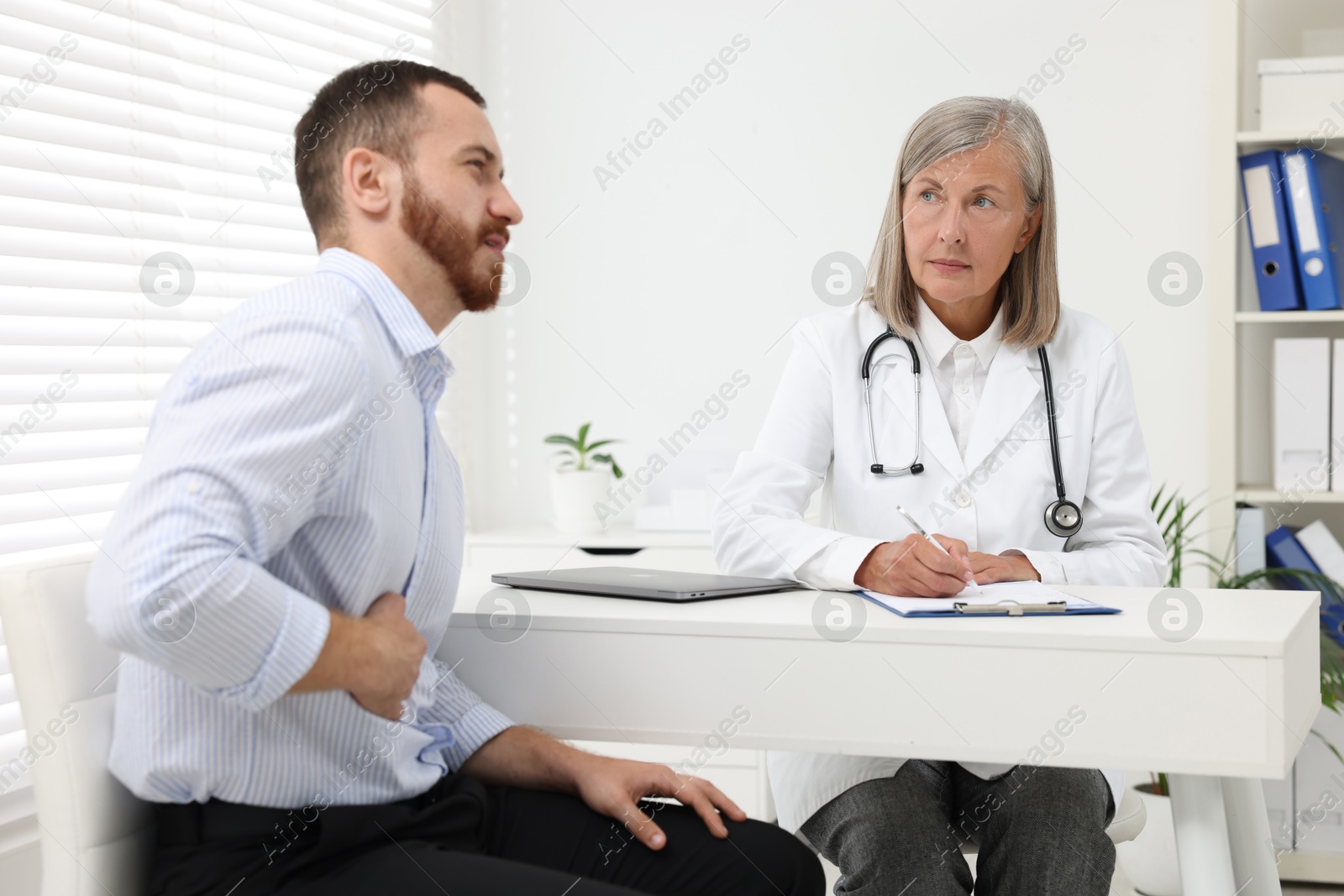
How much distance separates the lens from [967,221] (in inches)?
66.3

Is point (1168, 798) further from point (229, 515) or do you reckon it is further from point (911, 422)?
point (229, 515)

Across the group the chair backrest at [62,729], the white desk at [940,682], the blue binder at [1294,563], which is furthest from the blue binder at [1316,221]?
the chair backrest at [62,729]

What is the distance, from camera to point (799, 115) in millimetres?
3092

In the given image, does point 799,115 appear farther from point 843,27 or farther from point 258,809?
point 258,809

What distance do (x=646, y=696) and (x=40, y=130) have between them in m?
1.45

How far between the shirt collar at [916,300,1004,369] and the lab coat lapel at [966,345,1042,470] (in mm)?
19

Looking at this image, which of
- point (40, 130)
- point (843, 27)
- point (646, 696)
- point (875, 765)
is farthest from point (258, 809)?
point (843, 27)

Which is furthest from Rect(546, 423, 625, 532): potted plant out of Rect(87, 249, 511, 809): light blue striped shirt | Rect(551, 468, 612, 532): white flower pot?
Rect(87, 249, 511, 809): light blue striped shirt

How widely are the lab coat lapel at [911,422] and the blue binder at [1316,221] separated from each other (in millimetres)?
1209

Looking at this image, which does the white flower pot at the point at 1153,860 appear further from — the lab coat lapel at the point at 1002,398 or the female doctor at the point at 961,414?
the lab coat lapel at the point at 1002,398

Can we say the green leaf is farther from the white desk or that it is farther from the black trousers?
the black trousers

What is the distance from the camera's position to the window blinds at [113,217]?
1.82m

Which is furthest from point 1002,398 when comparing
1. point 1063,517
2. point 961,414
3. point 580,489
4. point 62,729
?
point 580,489

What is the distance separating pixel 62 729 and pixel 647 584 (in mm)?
644
